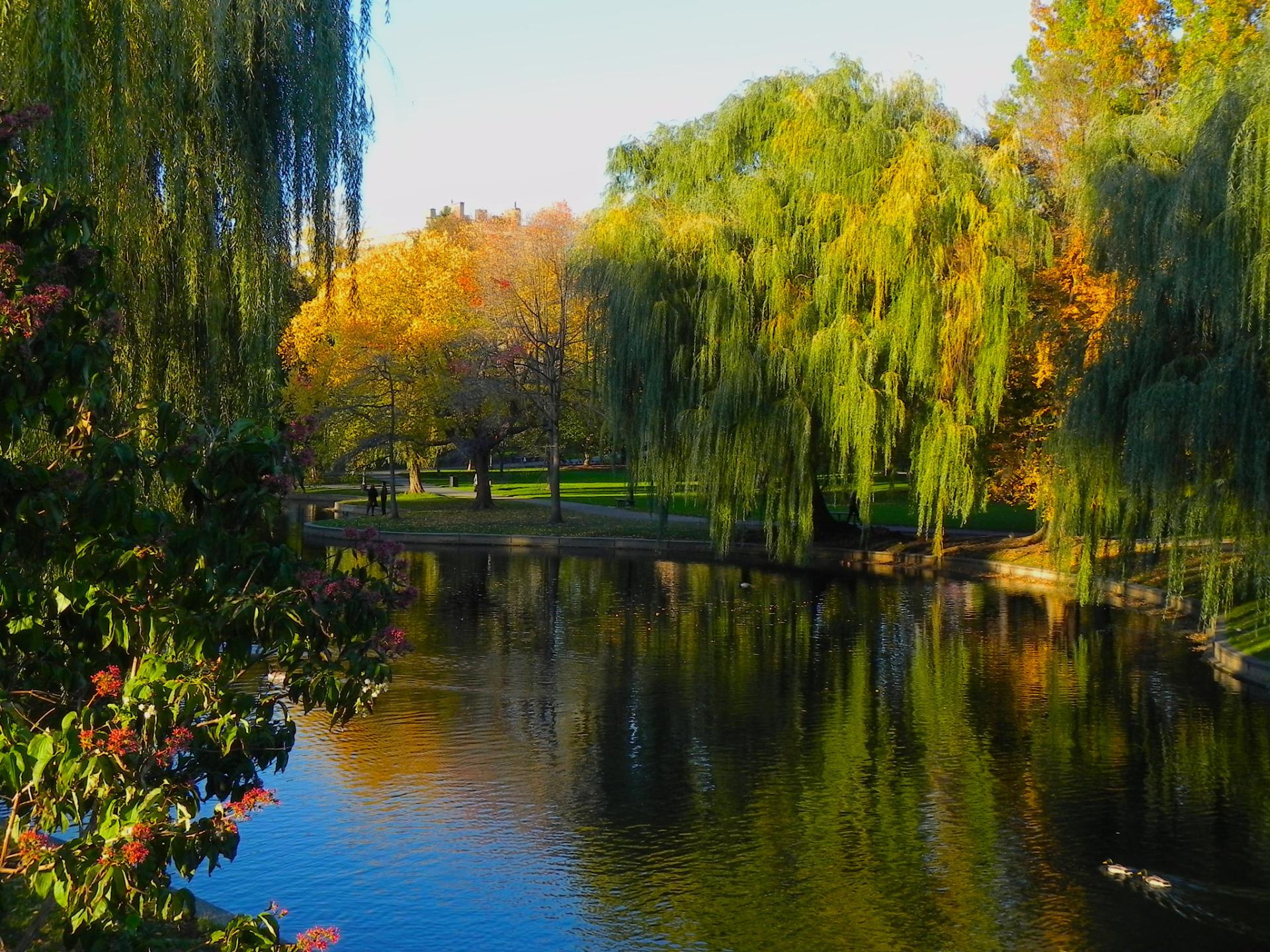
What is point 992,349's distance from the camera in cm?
3056

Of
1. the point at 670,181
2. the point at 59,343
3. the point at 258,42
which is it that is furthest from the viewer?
the point at 670,181

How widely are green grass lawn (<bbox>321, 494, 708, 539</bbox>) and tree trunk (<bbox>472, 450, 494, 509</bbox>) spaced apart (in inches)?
15.7

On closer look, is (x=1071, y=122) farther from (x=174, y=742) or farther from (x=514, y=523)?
(x=174, y=742)

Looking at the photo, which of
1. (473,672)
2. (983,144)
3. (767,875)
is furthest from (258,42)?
(983,144)

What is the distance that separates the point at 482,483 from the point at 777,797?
35.3 meters

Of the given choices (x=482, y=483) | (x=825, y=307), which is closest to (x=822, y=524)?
(x=825, y=307)

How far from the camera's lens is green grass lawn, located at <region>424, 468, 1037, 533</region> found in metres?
42.6

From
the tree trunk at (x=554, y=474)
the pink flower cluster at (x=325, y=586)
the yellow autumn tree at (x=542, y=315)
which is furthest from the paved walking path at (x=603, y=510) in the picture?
the pink flower cluster at (x=325, y=586)

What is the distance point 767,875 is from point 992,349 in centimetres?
2047

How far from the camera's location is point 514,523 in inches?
1754

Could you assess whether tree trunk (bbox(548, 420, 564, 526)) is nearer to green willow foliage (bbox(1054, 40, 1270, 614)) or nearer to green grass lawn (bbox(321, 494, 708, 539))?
green grass lawn (bbox(321, 494, 708, 539))

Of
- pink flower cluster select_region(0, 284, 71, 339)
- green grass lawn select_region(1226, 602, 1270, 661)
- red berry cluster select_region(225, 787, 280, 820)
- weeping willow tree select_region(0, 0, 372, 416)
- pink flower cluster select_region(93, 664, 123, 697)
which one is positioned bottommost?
green grass lawn select_region(1226, 602, 1270, 661)

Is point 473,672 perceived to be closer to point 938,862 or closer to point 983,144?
point 938,862

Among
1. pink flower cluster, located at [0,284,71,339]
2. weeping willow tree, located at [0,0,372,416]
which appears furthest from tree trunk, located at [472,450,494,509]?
pink flower cluster, located at [0,284,71,339]
